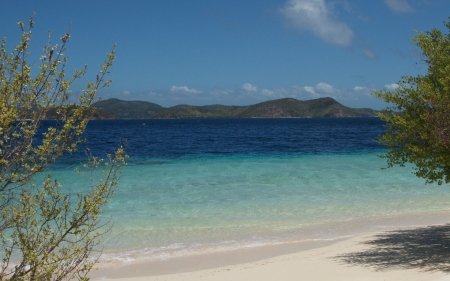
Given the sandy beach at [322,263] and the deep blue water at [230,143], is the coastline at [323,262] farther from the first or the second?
the deep blue water at [230,143]

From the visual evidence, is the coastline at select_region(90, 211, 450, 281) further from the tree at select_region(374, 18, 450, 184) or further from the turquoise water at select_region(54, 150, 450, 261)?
the tree at select_region(374, 18, 450, 184)

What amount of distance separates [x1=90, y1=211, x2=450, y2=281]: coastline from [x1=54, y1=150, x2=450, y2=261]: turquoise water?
2.13 feet

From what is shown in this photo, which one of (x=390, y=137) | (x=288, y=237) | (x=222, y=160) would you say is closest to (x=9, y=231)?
(x=288, y=237)

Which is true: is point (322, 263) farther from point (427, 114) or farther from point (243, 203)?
point (243, 203)

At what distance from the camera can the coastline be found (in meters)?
8.04

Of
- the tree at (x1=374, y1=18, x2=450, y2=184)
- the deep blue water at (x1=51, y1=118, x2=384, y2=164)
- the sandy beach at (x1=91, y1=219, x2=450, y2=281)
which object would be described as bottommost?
the sandy beach at (x1=91, y1=219, x2=450, y2=281)

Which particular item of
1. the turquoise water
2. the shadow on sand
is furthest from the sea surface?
the shadow on sand

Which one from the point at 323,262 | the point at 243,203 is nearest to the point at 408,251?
the point at 323,262

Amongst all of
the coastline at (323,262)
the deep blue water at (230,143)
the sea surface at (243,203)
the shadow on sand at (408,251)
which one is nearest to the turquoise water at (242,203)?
the sea surface at (243,203)

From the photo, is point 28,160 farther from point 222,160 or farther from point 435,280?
point 222,160

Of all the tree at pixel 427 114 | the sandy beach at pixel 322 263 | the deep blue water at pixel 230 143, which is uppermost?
the tree at pixel 427 114

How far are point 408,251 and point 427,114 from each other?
12.1 feet

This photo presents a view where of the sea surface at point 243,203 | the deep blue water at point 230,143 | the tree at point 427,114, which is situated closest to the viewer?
the tree at point 427,114

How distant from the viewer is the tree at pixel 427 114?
7.51 m
